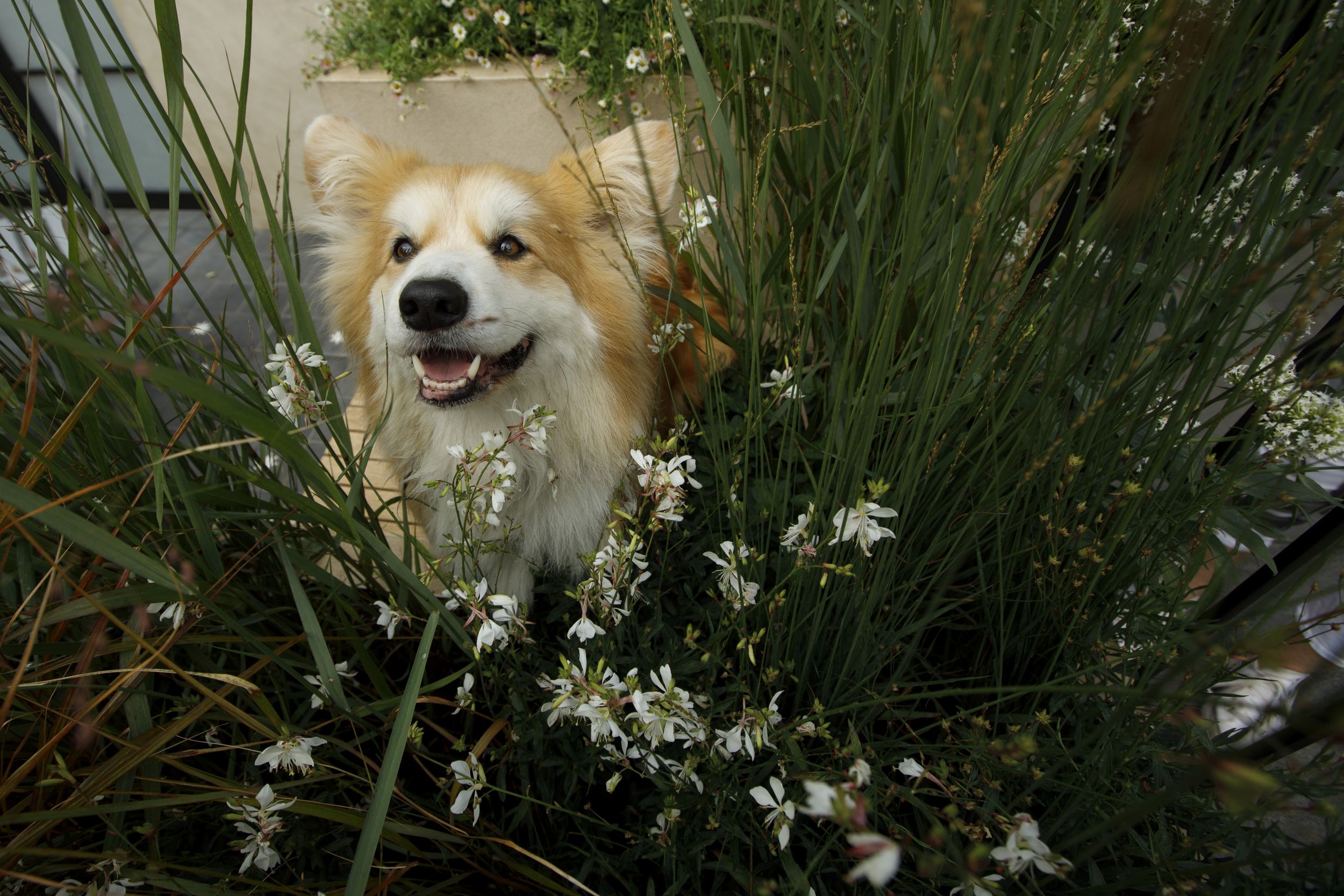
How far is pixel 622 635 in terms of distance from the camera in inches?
41.3

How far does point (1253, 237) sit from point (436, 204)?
4.92 feet

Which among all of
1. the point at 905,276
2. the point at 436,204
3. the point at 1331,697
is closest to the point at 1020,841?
the point at 1331,697

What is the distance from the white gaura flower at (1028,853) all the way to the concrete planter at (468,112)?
285cm

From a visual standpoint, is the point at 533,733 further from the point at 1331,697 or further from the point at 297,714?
the point at 1331,697

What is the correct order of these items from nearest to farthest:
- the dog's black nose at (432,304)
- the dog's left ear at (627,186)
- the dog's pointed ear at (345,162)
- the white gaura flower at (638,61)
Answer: the dog's black nose at (432,304)
the dog's left ear at (627,186)
the dog's pointed ear at (345,162)
the white gaura flower at (638,61)

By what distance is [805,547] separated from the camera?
0.85 m

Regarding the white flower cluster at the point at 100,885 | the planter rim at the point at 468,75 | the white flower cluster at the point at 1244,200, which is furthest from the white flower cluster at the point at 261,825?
the planter rim at the point at 468,75

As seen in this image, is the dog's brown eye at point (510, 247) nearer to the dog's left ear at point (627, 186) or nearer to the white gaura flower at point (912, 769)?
the dog's left ear at point (627, 186)

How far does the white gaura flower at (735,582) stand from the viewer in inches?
34.6

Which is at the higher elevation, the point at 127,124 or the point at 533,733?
the point at 127,124

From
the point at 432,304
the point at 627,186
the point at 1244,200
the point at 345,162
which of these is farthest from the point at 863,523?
the point at 345,162

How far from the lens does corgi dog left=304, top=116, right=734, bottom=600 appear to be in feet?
4.84

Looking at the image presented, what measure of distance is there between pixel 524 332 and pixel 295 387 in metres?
0.61

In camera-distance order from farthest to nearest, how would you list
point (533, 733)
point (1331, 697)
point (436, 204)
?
1. point (436, 204)
2. point (533, 733)
3. point (1331, 697)
